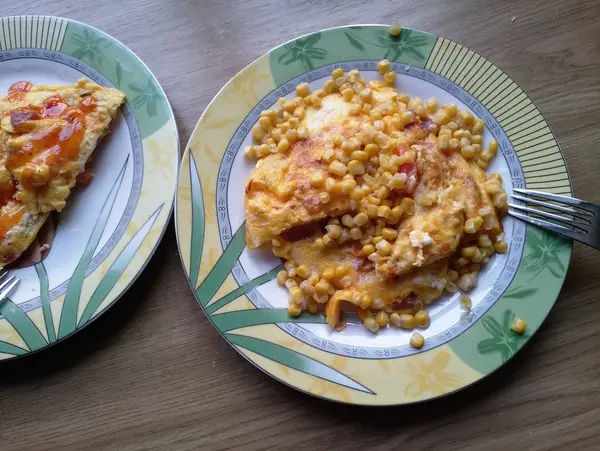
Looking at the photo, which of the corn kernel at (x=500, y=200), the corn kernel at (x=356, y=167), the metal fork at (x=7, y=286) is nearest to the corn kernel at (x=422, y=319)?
the corn kernel at (x=500, y=200)

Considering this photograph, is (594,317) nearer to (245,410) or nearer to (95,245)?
(245,410)

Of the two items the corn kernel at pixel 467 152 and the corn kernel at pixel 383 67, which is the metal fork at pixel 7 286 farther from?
the corn kernel at pixel 467 152

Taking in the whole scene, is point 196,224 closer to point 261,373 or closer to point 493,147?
point 261,373

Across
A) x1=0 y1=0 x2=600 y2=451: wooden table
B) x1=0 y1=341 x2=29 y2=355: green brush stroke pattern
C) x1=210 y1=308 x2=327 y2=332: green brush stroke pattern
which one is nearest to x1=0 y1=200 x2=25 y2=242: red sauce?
x1=0 y1=341 x2=29 y2=355: green brush stroke pattern

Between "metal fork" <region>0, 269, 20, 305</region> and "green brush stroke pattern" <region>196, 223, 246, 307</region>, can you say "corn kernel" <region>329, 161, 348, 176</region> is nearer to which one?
"green brush stroke pattern" <region>196, 223, 246, 307</region>

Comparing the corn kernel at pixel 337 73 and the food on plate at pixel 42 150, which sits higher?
the corn kernel at pixel 337 73
